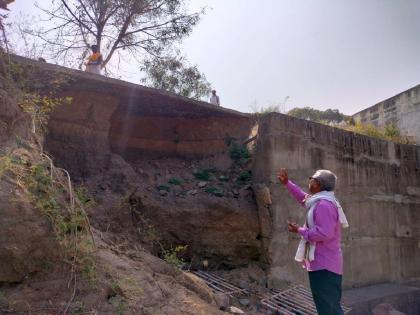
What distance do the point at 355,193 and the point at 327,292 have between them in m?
3.73

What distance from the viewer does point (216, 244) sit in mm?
5512

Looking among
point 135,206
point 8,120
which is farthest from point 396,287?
point 8,120

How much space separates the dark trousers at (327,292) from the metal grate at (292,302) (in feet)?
3.81

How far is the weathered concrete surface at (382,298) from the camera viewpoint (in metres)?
5.51

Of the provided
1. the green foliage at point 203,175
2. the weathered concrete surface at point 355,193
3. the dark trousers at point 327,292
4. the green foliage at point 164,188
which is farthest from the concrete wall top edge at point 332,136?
the dark trousers at point 327,292

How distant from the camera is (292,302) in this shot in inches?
194

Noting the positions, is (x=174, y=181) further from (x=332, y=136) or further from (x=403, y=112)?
(x=403, y=112)

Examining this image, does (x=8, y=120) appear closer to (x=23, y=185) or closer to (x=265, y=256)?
(x=23, y=185)

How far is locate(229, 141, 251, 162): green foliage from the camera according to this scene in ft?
20.6

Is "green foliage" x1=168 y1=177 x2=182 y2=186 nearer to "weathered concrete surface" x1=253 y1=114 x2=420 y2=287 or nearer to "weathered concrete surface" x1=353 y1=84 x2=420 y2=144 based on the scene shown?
"weathered concrete surface" x1=253 y1=114 x2=420 y2=287

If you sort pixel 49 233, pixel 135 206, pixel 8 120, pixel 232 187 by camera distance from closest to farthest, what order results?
pixel 49 233
pixel 8 120
pixel 135 206
pixel 232 187

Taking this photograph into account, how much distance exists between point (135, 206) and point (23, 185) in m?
2.32

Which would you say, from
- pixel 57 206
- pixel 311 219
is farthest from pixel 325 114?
pixel 57 206

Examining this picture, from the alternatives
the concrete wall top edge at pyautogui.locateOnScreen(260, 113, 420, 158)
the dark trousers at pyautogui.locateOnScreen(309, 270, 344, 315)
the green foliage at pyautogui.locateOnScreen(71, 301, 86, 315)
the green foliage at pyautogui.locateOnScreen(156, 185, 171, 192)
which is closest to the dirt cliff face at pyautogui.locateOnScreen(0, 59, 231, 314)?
the green foliage at pyautogui.locateOnScreen(71, 301, 86, 315)
